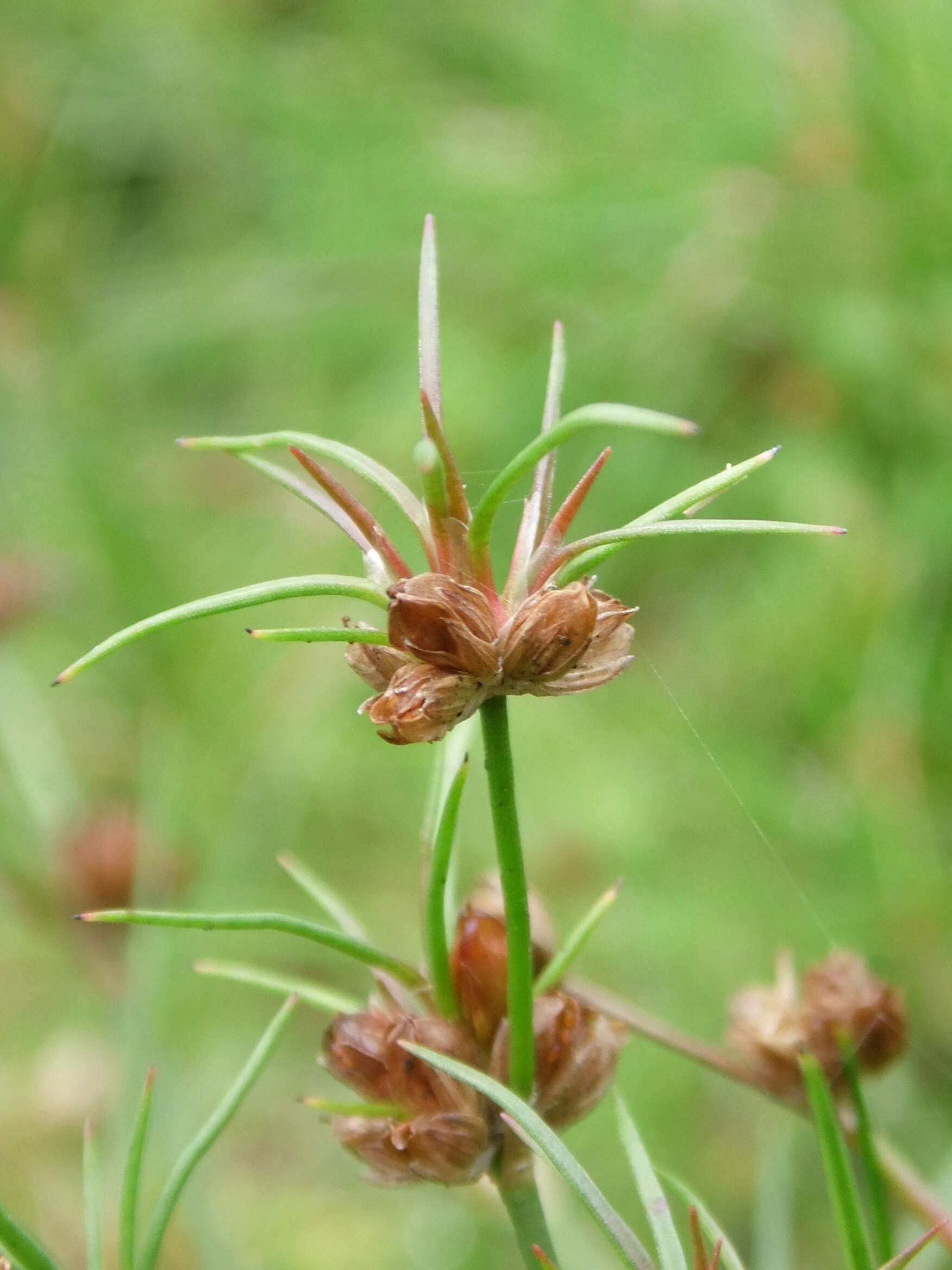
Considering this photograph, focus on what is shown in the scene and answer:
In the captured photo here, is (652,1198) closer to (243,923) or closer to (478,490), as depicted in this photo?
(243,923)

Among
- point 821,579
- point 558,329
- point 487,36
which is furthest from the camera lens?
point 487,36

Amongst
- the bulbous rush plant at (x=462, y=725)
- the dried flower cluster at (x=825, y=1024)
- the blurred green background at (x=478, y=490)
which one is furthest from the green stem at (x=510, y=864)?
the blurred green background at (x=478, y=490)

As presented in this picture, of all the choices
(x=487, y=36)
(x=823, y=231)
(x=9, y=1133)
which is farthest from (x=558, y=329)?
(x=487, y=36)

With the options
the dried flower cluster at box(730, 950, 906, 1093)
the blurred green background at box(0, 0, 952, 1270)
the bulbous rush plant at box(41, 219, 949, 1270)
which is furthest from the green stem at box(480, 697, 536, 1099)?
the blurred green background at box(0, 0, 952, 1270)

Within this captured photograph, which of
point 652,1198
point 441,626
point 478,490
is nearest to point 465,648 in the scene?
point 441,626

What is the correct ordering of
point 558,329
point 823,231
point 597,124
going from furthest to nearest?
point 597,124
point 823,231
point 558,329

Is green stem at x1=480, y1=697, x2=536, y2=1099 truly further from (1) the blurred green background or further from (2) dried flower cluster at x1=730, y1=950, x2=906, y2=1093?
(1) the blurred green background

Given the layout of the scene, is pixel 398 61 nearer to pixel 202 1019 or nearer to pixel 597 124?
pixel 597 124
